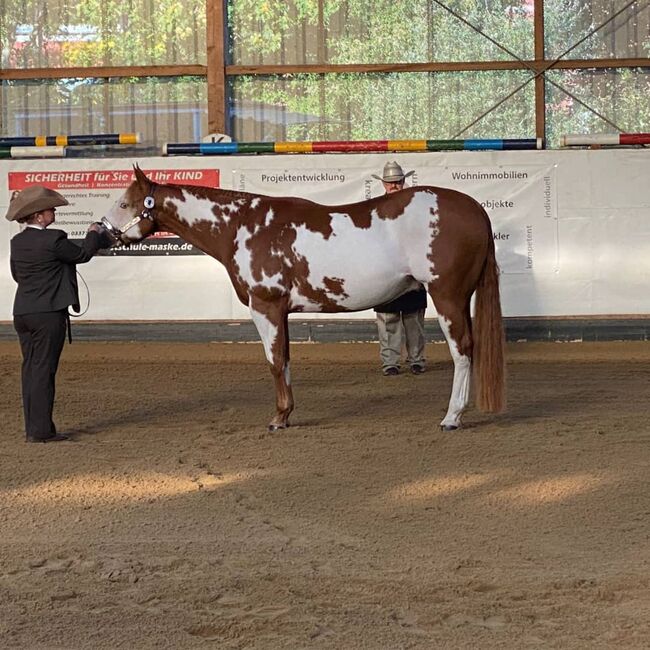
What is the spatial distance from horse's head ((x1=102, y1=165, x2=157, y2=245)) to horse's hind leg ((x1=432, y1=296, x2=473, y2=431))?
7.58 feet

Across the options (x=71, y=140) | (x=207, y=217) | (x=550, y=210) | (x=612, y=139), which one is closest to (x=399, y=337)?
(x=207, y=217)

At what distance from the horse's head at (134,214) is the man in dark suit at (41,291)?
1.46ft

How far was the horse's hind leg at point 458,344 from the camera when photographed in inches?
341

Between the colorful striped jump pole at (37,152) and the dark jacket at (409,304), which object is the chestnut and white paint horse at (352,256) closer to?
the dark jacket at (409,304)

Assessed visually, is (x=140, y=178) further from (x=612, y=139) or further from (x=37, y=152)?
(x=612, y=139)

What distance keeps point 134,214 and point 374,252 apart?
190cm

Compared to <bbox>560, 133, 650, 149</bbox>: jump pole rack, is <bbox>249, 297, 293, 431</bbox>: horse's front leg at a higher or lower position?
lower

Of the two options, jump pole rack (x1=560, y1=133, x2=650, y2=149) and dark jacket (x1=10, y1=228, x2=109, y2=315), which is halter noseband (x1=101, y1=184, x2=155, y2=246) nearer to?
dark jacket (x1=10, y1=228, x2=109, y2=315)

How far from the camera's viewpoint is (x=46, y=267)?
336 inches

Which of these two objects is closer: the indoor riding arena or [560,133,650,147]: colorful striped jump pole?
the indoor riding arena

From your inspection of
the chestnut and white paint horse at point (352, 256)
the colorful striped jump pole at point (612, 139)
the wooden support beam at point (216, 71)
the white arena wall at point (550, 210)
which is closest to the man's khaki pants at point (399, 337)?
the white arena wall at point (550, 210)

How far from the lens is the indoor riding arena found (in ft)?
17.7

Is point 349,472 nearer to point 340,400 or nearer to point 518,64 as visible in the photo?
point 340,400

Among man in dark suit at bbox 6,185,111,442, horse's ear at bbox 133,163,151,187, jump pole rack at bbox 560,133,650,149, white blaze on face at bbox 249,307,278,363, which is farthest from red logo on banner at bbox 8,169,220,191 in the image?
man in dark suit at bbox 6,185,111,442
